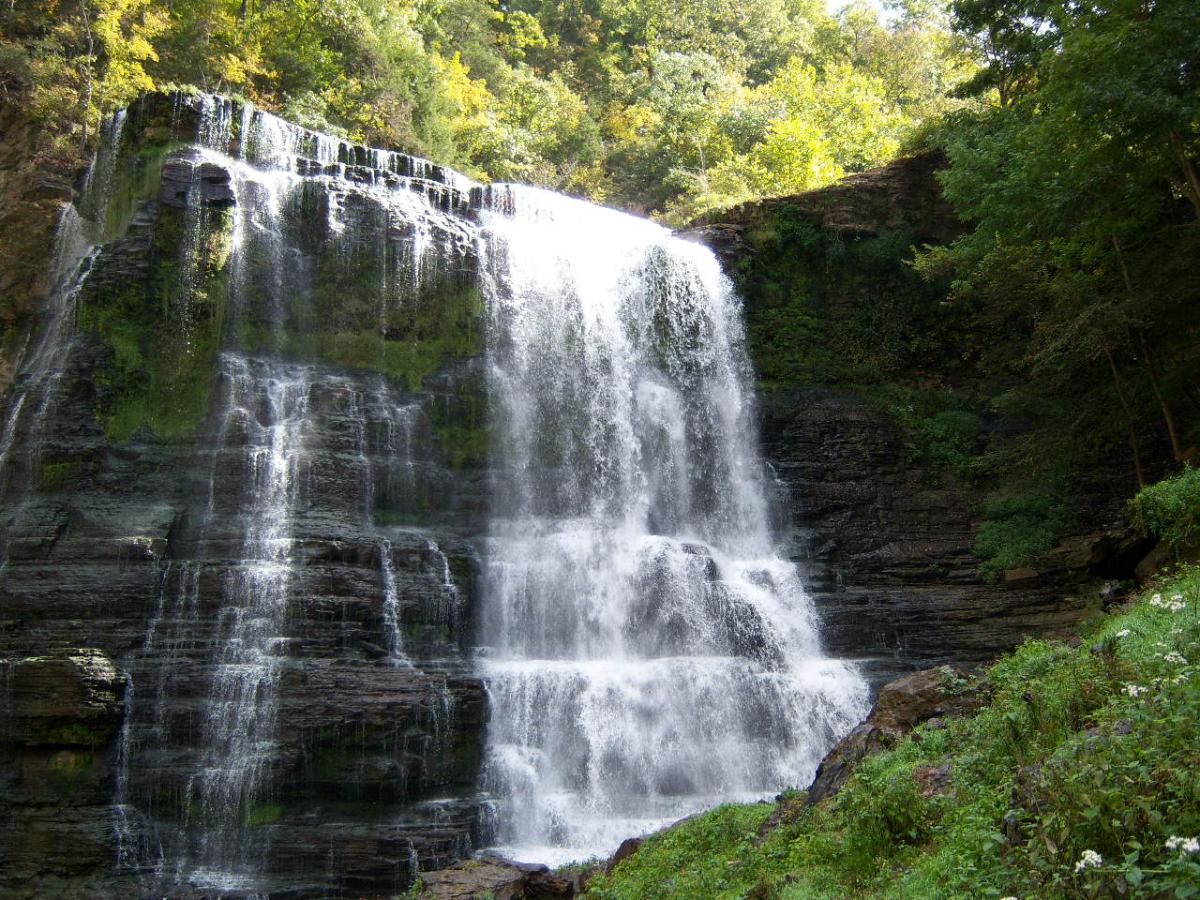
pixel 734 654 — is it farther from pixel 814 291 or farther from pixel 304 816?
pixel 814 291

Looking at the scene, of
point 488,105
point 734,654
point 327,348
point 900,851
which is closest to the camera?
point 900,851

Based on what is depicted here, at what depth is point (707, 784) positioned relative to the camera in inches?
596

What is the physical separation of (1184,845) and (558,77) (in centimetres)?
4115

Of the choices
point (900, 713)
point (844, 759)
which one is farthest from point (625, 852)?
point (900, 713)

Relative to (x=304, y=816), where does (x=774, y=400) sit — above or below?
above

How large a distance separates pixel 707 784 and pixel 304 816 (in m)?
6.36

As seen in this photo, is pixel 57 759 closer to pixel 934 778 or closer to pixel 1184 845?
pixel 934 778

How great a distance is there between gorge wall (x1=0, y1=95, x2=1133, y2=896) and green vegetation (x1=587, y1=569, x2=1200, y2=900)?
5.99 m

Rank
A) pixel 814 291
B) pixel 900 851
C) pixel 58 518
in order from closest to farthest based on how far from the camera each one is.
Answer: pixel 900 851, pixel 58 518, pixel 814 291

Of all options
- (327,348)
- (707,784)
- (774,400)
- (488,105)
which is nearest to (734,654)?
(707,784)

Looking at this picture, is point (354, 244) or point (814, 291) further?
point (814, 291)

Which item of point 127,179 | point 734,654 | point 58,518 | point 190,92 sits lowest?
point 734,654

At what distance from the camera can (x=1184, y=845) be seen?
375 centimetres

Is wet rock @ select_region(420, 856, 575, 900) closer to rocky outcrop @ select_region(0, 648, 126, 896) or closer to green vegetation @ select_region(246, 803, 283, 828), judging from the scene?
green vegetation @ select_region(246, 803, 283, 828)
